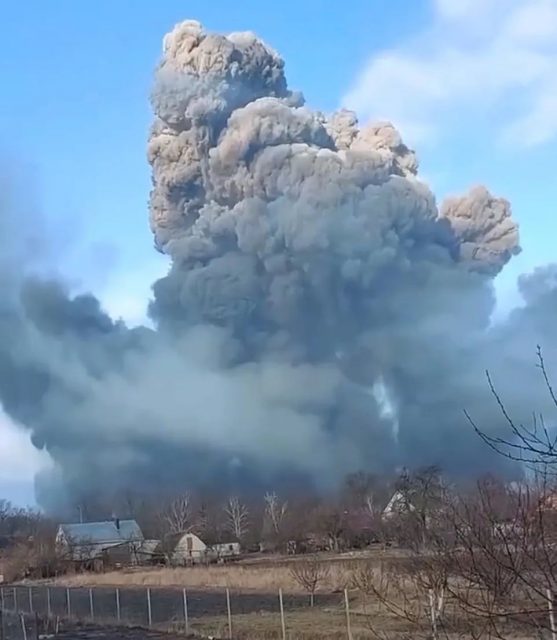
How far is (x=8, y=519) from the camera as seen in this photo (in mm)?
117188

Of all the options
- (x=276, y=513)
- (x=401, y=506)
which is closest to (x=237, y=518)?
(x=276, y=513)

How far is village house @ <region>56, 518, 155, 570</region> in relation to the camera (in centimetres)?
7019

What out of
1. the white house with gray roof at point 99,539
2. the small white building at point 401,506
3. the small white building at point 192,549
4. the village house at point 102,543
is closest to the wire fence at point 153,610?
the small white building at point 401,506

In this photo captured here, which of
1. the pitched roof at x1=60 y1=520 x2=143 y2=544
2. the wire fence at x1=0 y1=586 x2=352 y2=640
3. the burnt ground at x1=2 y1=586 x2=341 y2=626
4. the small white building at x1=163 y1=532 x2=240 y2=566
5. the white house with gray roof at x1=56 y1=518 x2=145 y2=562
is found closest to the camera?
the wire fence at x1=0 y1=586 x2=352 y2=640

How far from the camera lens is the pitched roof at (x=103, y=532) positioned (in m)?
82.7

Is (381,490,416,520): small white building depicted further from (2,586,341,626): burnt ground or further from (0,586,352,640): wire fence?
(2,586,341,626): burnt ground

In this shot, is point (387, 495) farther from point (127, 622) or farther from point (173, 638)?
point (173, 638)

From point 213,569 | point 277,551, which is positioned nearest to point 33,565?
point 277,551

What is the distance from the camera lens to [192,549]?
72.9 m

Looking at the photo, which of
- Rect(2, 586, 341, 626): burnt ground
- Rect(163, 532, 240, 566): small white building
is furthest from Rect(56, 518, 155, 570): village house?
Rect(2, 586, 341, 626): burnt ground

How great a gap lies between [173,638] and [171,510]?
235ft

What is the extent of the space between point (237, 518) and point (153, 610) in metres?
54.6

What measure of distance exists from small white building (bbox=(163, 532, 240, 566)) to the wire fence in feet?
88.2

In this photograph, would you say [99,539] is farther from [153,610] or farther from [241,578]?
[153,610]
